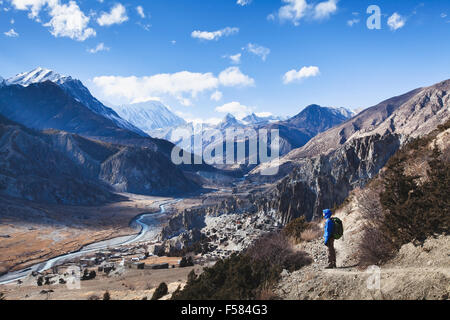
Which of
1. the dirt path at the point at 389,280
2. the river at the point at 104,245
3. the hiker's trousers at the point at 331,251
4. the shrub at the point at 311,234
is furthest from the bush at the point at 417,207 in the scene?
the river at the point at 104,245

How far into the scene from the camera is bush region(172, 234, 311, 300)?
957 cm

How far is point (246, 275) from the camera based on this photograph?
33.8 feet

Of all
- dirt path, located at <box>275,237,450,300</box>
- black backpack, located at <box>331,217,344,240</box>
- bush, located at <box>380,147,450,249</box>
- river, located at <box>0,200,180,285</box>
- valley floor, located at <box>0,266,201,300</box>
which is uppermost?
bush, located at <box>380,147,450,249</box>

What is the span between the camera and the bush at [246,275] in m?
9.57

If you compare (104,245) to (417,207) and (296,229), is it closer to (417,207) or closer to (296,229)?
(296,229)

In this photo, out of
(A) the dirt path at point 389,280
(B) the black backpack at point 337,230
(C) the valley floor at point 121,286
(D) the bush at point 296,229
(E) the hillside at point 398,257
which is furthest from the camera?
(C) the valley floor at point 121,286

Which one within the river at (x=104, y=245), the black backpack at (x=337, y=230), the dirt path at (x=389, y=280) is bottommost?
the river at (x=104, y=245)

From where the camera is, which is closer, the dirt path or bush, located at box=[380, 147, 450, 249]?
the dirt path

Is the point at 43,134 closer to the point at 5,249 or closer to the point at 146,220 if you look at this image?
the point at 146,220

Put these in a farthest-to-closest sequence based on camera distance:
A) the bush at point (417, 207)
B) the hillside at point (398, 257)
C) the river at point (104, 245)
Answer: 1. the river at point (104, 245)
2. the bush at point (417, 207)
3. the hillside at point (398, 257)

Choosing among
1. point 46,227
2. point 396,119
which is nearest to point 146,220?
point 46,227

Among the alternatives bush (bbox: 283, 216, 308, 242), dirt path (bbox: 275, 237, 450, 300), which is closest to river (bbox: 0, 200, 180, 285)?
bush (bbox: 283, 216, 308, 242)

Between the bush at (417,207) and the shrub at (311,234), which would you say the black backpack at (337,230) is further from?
the shrub at (311,234)

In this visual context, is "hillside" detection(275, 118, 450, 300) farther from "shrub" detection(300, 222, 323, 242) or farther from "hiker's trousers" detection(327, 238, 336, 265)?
"shrub" detection(300, 222, 323, 242)
